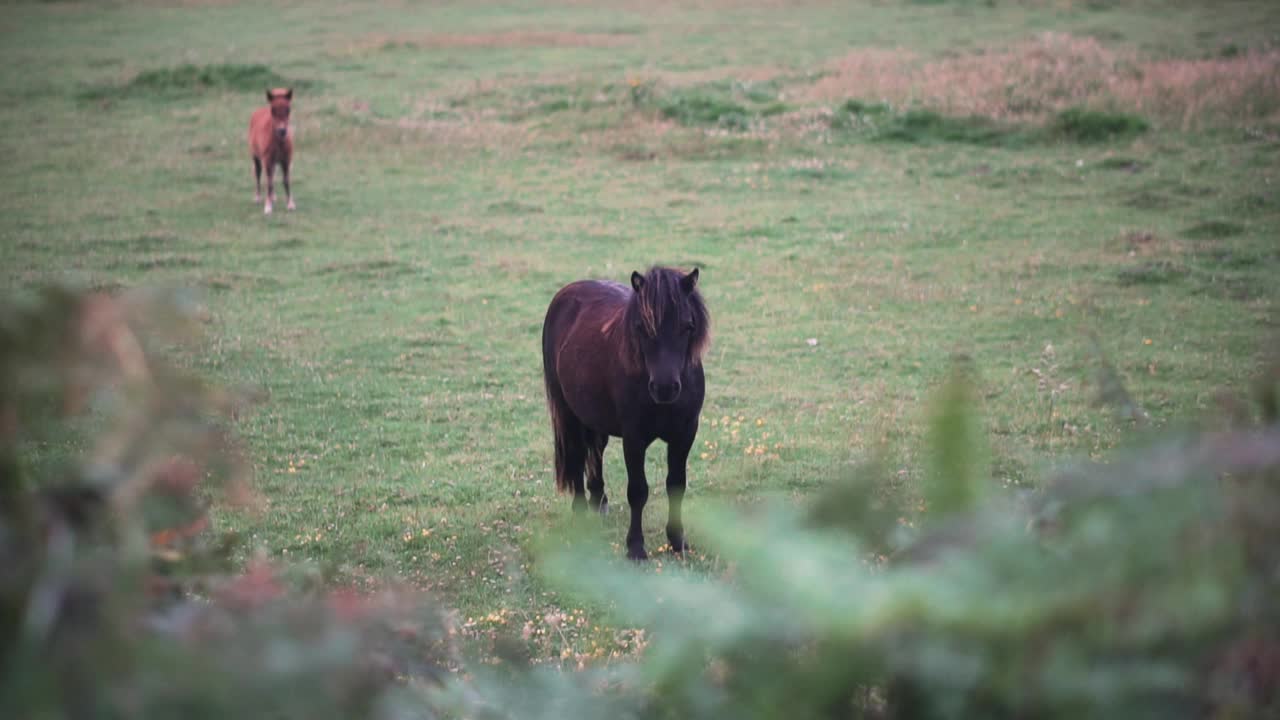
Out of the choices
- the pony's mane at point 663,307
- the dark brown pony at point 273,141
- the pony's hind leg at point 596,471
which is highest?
the dark brown pony at point 273,141

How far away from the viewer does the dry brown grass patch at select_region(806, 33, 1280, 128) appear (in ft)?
60.0

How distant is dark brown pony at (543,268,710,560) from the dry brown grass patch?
48.5 feet

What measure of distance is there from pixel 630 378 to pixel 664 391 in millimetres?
419

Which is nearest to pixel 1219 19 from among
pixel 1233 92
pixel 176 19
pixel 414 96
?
pixel 1233 92

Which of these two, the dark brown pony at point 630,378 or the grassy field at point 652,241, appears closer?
Result: the dark brown pony at point 630,378

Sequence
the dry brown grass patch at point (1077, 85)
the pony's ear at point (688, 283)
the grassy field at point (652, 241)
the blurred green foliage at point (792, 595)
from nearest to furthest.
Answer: the blurred green foliage at point (792, 595)
the pony's ear at point (688, 283)
the grassy field at point (652, 241)
the dry brown grass patch at point (1077, 85)

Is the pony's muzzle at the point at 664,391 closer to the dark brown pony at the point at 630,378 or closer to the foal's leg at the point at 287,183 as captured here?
the dark brown pony at the point at 630,378

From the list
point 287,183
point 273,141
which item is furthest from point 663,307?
point 273,141

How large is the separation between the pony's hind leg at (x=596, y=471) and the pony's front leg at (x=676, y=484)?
0.68 m

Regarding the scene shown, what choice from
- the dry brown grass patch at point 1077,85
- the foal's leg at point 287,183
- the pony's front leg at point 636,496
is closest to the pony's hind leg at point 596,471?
the pony's front leg at point 636,496

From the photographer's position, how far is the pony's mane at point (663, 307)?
5.69m

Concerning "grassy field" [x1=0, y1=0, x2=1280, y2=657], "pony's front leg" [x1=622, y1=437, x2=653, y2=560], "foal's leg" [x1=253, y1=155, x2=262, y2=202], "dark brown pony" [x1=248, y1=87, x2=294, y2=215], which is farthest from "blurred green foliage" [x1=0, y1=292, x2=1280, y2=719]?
"foal's leg" [x1=253, y1=155, x2=262, y2=202]

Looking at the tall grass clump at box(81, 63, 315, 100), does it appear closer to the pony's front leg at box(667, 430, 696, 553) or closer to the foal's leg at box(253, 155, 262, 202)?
Answer: the foal's leg at box(253, 155, 262, 202)

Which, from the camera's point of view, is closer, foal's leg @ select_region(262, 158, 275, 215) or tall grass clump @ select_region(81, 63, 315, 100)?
foal's leg @ select_region(262, 158, 275, 215)
